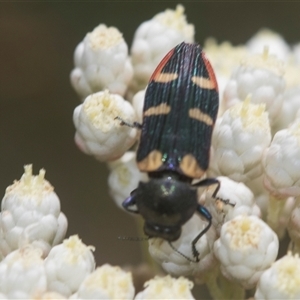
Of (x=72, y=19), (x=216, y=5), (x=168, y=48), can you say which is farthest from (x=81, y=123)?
(x=216, y=5)

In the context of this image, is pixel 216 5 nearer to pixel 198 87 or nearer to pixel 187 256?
pixel 198 87

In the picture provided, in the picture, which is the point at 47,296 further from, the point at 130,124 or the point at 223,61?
the point at 223,61

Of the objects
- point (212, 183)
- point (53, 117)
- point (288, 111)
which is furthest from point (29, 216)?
point (53, 117)

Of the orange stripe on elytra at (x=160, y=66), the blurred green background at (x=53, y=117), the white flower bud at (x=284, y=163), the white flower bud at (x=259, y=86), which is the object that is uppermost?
the orange stripe on elytra at (x=160, y=66)

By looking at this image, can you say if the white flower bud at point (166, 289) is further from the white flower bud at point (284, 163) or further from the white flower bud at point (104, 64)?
the white flower bud at point (104, 64)

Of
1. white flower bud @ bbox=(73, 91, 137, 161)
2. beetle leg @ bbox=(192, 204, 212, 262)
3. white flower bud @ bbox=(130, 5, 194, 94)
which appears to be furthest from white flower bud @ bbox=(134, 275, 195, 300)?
white flower bud @ bbox=(130, 5, 194, 94)

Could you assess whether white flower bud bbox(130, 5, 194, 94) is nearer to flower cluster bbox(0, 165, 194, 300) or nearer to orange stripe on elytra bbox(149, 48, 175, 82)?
orange stripe on elytra bbox(149, 48, 175, 82)

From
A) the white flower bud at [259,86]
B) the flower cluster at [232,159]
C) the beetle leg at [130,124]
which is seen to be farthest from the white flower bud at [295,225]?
the beetle leg at [130,124]
